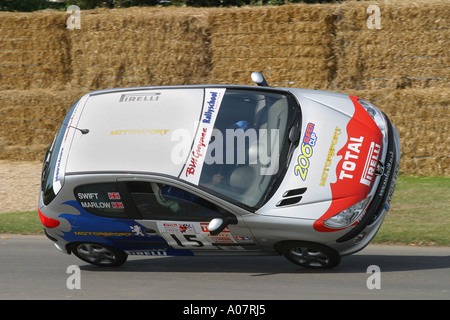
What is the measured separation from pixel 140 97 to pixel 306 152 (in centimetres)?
214

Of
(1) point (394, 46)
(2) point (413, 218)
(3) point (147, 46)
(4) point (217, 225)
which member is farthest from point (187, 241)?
(3) point (147, 46)

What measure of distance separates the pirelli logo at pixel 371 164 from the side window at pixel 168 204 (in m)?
1.54

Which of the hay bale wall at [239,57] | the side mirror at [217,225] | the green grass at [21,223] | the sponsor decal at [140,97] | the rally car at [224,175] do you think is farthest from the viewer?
the hay bale wall at [239,57]

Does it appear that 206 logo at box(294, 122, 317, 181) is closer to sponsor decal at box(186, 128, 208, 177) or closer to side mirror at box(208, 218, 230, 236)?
side mirror at box(208, 218, 230, 236)

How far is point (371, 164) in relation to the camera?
23.1ft

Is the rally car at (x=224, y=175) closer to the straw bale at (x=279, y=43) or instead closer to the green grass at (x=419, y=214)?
the green grass at (x=419, y=214)

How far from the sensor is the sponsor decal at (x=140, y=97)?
779 cm

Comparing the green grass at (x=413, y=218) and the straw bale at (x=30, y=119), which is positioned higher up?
the straw bale at (x=30, y=119)

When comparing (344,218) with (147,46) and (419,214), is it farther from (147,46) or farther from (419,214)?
(147,46)

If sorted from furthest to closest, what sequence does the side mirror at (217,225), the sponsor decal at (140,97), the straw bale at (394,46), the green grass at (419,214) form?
the straw bale at (394,46)
the green grass at (419,214)
the sponsor decal at (140,97)
the side mirror at (217,225)

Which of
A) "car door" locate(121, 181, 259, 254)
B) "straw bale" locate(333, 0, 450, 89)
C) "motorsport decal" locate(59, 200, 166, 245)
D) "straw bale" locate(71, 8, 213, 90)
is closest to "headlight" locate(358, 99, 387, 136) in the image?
"car door" locate(121, 181, 259, 254)

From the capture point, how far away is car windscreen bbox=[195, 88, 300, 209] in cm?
704

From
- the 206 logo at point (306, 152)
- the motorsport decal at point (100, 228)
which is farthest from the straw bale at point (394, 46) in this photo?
the motorsport decal at point (100, 228)
